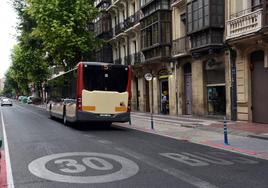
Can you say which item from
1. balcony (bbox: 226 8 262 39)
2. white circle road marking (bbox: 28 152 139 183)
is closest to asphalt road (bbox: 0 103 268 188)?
white circle road marking (bbox: 28 152 139 183)

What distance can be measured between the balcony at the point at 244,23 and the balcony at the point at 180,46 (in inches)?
219

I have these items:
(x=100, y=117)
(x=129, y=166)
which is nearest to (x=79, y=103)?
(x=100, y=117)

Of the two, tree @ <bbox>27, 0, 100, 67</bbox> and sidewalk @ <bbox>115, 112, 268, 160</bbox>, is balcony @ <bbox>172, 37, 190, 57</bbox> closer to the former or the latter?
sidewalk @ <bbox>115, 112, 268, 160</bbox>

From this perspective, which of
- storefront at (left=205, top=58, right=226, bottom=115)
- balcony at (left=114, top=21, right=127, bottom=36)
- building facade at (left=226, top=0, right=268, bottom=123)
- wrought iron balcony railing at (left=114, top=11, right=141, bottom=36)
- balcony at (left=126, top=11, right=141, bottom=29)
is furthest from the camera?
balcony at (left=114, top=21, right=127, bottom=36)

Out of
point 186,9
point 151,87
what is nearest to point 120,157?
point 186,9

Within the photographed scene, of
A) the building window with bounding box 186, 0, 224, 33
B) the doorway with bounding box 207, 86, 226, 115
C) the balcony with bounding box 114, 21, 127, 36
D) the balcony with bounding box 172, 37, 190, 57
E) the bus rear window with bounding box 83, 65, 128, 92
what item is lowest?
the doorway with bounding box 207, 86, 226, 115

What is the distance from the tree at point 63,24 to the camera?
34219 millimetres

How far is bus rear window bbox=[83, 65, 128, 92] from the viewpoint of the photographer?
1866 centimetres

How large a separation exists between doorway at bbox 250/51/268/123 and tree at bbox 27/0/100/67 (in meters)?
18.4

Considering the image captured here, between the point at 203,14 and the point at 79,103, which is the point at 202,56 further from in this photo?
the point at 79,103

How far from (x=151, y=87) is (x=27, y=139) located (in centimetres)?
2043

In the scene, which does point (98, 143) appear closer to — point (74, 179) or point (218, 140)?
point (218, 140)

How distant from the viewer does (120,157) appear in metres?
10.5

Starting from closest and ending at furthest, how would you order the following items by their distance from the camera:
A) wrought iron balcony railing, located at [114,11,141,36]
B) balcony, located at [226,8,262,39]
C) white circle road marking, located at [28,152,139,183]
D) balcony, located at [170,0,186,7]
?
white circle road marking, located at [28,152,139,183] < balcony, located at [226,8,262,39] < balcony, located at [170,0,186,7] < wrought iron balcony railing, located at [114,11,141,36]
